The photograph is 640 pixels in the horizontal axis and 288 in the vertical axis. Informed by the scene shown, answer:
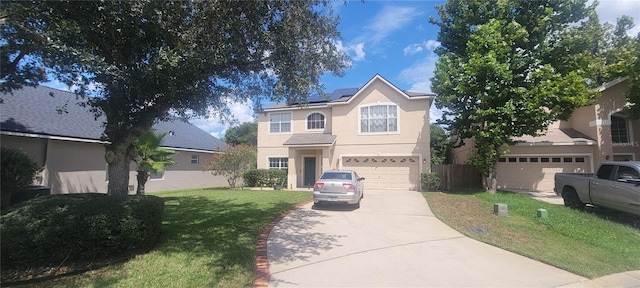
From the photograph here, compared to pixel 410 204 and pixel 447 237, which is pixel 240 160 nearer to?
pixel 410 204

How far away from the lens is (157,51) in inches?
259

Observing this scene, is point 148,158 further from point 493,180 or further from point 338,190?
point 493,180

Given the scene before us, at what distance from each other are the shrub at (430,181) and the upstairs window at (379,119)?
11.2ft

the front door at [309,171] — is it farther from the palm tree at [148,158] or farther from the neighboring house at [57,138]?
the palm tree at [148,158]

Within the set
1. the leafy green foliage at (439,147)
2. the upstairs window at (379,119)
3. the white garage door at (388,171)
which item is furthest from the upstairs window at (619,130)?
the upstairs window at (379,119)

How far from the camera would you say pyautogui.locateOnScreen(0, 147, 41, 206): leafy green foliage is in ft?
26.3

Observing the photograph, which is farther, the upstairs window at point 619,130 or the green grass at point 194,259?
the upstairs window at point 619,130

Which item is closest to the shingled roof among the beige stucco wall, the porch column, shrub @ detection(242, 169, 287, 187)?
the beige stucco wall

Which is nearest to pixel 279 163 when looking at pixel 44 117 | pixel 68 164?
pixel 68 164

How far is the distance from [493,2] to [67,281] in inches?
778

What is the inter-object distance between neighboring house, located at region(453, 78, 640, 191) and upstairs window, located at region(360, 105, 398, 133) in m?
7.23

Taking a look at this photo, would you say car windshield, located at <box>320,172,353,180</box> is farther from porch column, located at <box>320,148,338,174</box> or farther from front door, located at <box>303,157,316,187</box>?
front door, located at <box>303,157,316,187</box>

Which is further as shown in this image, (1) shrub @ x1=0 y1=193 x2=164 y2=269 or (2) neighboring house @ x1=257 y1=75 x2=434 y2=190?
(2) neighboring house @ x1=257 y1=75 x2=434 y2=190

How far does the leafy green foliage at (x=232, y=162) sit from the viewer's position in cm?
1995
